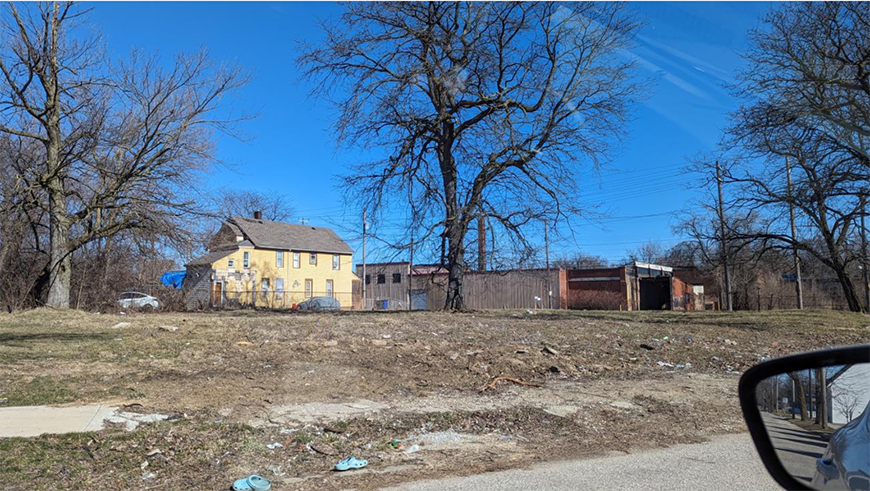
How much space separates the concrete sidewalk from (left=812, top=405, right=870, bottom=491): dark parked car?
6270mm

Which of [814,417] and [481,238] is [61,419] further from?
[481,238]

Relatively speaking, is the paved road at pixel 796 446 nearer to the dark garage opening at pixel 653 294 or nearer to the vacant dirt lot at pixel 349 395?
the vacant dirt lot at pixel 349 395

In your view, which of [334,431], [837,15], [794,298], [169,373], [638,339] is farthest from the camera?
[794,298]

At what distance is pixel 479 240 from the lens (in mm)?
19750

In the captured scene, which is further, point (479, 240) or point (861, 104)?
point (479, 240)

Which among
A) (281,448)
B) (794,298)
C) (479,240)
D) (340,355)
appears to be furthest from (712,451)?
(794,298)

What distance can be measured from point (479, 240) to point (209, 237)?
10248mm

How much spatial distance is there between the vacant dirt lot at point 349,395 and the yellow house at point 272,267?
29.4 m

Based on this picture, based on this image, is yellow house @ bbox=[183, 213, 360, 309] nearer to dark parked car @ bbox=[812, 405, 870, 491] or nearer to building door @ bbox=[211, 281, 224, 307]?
building door @ bbox=[211, 281, 224, 307]

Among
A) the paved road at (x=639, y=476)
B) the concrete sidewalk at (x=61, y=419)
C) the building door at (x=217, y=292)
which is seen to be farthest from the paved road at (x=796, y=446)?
the building door at (x=217, y=292)

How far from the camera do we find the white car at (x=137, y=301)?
982 inches

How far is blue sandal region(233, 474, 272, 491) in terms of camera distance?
483 cm

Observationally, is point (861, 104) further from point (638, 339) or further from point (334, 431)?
point (334, 431)

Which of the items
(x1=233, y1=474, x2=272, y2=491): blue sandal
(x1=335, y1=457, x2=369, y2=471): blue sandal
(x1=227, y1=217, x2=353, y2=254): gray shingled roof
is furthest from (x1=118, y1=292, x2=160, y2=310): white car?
(x1=233, y1=474, x2=272, y2=491): blue sandal
